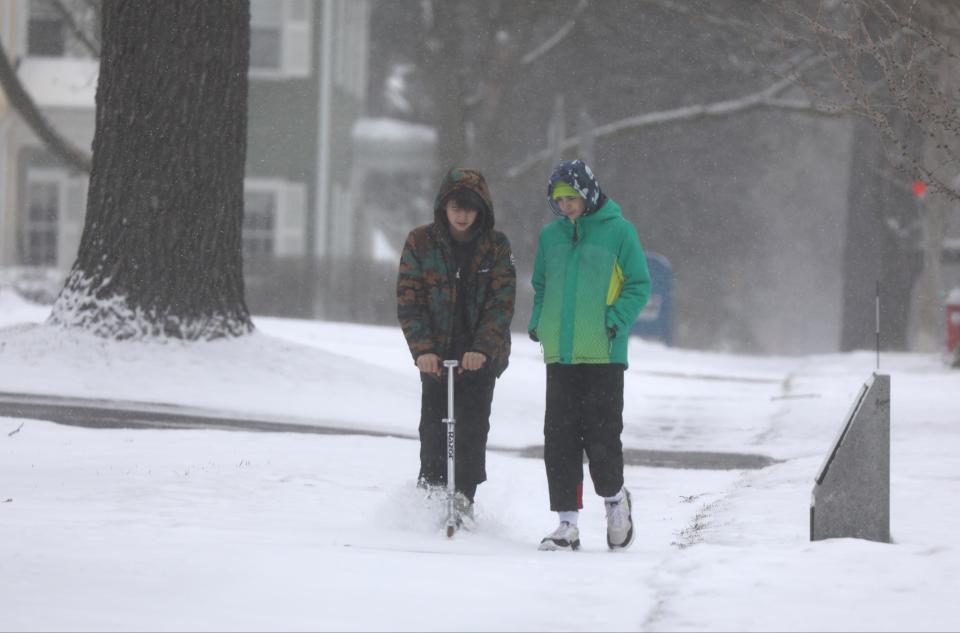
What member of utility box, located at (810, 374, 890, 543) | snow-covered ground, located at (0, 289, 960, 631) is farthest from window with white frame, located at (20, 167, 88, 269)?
utility box, located at (810, 374, 890, 543)

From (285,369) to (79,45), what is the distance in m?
20.1

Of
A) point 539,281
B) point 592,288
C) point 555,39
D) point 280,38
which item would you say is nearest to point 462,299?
point 539,281

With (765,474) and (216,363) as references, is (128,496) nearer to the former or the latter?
(765,474)

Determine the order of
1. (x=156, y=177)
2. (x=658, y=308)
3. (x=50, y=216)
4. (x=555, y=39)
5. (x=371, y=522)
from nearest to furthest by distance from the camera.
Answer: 1. (x=371, y=522)
2. (x=156, y=177)
3. (x=658, y=308)
4. (x=50, y=216)
5. (x=555, y=39)

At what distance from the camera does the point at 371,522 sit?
752 cm

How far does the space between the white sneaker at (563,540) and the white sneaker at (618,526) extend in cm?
17

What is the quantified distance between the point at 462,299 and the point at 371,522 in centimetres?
109

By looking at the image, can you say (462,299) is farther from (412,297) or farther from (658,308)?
(658,308)

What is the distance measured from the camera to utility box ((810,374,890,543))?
6.93 metres

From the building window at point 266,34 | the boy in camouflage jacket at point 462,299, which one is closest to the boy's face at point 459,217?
the boy in camouflage jacket at point 462,299

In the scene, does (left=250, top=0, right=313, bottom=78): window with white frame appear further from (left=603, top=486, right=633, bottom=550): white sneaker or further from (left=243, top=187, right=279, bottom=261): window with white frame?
(left=603, top=486, right=633, bottom=550): white sneaker

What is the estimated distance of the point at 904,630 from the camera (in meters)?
5.23

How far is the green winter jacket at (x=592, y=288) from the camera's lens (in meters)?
7.14

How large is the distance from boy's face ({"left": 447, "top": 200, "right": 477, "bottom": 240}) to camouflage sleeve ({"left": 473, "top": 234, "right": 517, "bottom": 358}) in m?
0.19
